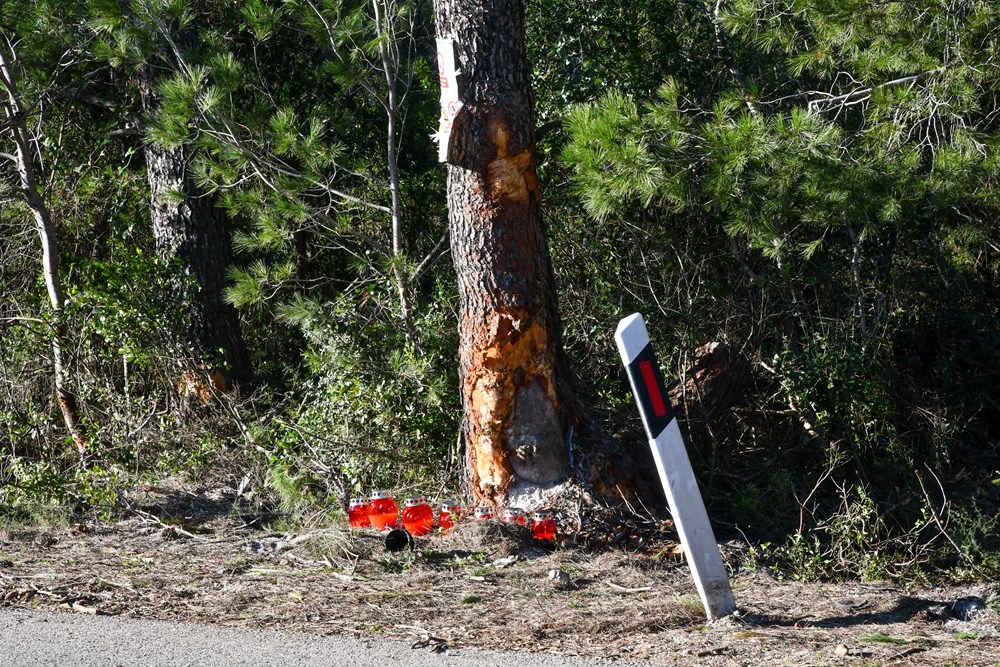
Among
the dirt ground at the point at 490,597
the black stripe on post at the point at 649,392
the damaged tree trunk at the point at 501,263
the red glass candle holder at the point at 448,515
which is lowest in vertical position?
the dirt ground at the point at 490,597

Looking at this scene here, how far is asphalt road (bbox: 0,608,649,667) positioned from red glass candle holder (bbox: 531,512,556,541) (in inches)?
77.6

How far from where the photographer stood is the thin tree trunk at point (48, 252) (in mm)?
8148

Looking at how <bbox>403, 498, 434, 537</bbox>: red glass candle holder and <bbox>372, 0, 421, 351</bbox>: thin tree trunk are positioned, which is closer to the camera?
<bbox>403, 498, 434, 537</bbox>: red glass candle holder

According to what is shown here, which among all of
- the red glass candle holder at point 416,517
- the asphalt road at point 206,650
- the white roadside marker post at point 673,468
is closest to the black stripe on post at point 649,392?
the white roadside marker post at point 673,468

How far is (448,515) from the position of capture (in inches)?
249

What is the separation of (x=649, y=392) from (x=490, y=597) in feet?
4.35

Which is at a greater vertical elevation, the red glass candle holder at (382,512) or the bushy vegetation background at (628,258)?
the bushy vegetation background at (628,258)

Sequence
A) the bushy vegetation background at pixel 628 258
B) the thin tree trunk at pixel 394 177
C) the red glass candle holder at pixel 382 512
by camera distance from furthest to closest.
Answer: the thin tree trunk at pixel 394 177
the bushy vegetation background at pixel 628 258
the red glass candle holder at pixel 382 512

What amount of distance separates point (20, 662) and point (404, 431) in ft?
11.6

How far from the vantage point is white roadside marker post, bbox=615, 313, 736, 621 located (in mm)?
4379

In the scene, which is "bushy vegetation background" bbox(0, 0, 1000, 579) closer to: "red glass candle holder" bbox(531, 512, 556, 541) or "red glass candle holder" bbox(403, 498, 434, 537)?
"red glass candle holder" bbox(403, 498, 434, 537)

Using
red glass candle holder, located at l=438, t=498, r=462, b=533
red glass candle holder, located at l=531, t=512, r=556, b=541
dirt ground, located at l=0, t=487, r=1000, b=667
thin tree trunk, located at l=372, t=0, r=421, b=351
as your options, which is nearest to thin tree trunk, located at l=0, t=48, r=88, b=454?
dirt ground, located at l=0, t=487, r=1000, b=667

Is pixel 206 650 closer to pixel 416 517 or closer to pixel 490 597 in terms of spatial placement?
pixel 490 597

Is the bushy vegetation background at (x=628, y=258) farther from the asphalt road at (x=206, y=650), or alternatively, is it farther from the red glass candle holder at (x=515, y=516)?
the asphalt road at (x=206, y=650)
